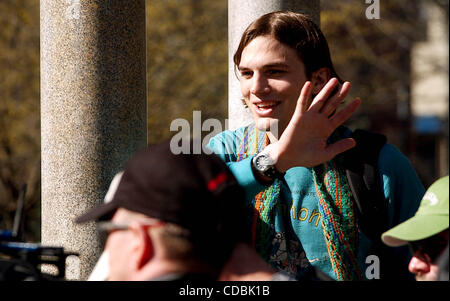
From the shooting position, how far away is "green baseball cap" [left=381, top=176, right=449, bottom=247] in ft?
8.49

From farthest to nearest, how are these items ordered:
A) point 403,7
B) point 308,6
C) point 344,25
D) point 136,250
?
point 344,25 < point 403,7 < point 308,6 < point 136,250

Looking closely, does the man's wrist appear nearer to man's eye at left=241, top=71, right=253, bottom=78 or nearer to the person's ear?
man's eye at left=241, top=71, right=253, bottom=78

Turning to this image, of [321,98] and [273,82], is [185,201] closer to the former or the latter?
[321,98]

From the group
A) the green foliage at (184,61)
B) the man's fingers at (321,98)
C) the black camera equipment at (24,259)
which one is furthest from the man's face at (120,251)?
the green foliage at (184,61)

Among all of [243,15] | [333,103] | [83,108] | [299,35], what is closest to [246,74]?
[299,35]

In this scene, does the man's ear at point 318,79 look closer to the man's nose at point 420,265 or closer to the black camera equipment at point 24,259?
the man's nose at point 420,265

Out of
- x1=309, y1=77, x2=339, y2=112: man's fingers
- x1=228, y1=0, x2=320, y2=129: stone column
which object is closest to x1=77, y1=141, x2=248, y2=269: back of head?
x1=309, y1=77, x2=339, y2=112: man's fingers

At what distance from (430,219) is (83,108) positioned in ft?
7.35

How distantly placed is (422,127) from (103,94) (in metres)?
26.2
